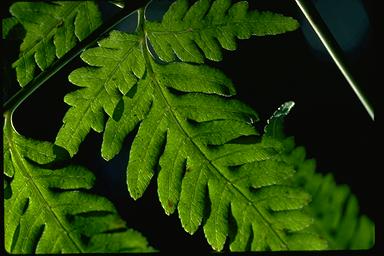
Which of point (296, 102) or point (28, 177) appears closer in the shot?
point (28, 177)

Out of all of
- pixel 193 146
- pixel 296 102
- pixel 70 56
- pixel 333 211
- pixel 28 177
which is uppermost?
pixel 70 56

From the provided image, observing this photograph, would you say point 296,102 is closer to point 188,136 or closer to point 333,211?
point 333,211

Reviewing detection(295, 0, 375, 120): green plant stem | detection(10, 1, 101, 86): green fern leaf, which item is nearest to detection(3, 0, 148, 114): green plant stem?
detection(10, 1, 101, 86): green fern leaf

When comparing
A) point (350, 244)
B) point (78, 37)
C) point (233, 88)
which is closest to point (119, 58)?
point (78, 37)

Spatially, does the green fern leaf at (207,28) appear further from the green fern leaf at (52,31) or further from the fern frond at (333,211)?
the fern frond at (333,211)

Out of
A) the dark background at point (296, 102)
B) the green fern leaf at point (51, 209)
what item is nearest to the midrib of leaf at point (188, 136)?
the green fern leaf at point (51, 209)

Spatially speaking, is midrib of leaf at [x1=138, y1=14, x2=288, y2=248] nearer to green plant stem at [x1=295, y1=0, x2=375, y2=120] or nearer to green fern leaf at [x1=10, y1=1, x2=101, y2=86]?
green fern leaf at [x1=10, y1=1, x2=101, y2=86]

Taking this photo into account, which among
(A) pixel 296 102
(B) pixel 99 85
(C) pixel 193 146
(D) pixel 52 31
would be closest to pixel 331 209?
(C) pixel 193 146

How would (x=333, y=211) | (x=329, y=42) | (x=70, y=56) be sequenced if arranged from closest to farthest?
(x=329, y=42)
(x=70, y=56)
(x=333, y=211)
